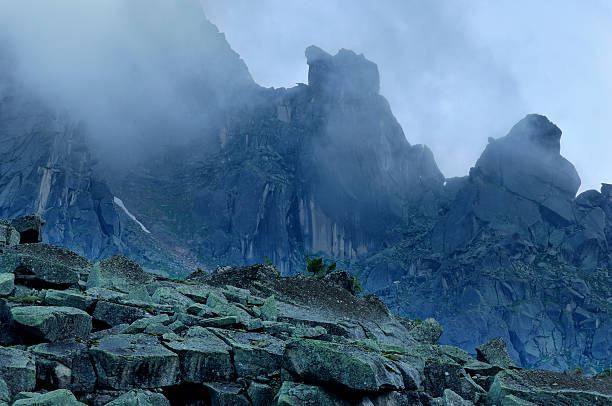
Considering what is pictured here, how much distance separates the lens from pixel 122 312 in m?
14.7

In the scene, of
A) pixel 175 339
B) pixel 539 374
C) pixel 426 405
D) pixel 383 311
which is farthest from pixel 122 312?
pixel 383 311

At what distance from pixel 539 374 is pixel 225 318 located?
13743mm

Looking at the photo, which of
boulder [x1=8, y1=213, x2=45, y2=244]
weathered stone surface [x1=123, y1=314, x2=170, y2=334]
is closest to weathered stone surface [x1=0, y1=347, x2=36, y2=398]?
weathered stone surface [x1=123, y1=314, x2=170, y2=334]

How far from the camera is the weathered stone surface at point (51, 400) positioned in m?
8.94

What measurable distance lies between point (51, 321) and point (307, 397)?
644 centimetres

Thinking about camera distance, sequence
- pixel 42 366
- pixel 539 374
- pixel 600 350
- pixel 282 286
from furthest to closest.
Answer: pixel 600 350, pixel 282 286, pixel 539 374, pixel 42 366

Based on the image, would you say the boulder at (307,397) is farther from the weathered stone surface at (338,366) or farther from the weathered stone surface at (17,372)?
the weathered stone surface at (17,372)

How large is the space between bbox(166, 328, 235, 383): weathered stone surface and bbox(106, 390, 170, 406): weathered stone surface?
48.5 inches

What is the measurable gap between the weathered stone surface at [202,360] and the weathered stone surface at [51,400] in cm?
318

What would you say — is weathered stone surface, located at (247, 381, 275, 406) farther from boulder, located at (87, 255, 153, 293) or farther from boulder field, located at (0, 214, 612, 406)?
boulder, located at (87, 255, 153, 293)

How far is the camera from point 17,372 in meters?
10.3

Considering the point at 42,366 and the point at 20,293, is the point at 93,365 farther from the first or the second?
the point at 20,293

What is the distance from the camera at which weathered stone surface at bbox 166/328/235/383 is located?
12387 mm

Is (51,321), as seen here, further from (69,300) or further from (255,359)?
(255,359)
